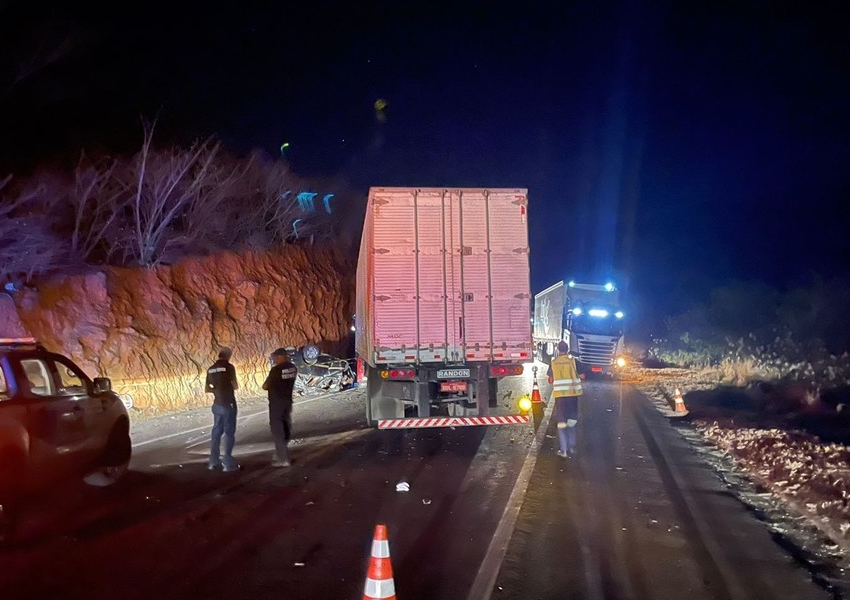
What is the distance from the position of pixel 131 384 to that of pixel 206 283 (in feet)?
18.9

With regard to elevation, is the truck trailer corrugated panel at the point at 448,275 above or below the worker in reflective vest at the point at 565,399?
above

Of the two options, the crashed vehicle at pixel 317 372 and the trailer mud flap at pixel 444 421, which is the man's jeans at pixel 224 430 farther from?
the crashed vehicle at pixel 317 372

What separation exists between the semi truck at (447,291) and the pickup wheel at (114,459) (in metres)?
4.51

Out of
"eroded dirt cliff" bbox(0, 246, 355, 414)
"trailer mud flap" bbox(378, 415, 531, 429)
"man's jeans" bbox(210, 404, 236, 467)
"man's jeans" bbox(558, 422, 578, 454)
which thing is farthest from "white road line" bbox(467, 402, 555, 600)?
"eroded dirt cliff" bbox(0, 246, 355, 414)

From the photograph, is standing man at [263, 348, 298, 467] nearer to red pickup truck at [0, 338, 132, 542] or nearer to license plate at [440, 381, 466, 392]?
red pickup truck at [0, 338, 132, 542]

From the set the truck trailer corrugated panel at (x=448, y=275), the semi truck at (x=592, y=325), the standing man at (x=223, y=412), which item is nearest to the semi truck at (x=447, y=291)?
the truck trailer corrugated panel at (x=448, y=275)

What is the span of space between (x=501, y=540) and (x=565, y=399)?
15.6 feet

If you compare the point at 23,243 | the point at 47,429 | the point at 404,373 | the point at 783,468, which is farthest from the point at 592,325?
the point at 47,429

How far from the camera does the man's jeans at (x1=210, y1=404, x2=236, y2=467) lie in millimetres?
10836

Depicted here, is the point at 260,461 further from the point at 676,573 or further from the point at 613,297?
the point at 613,297

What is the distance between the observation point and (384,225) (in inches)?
523

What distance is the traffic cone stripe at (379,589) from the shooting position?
4.59 meters

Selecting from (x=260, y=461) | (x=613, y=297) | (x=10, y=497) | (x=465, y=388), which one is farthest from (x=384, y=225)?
(x=613, y=297)

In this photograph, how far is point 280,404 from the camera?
11.0 m
